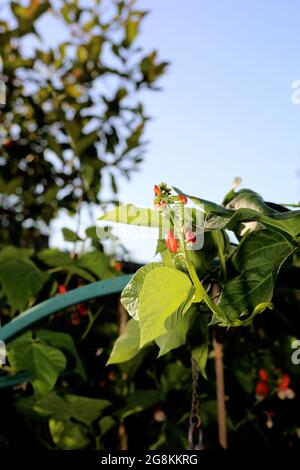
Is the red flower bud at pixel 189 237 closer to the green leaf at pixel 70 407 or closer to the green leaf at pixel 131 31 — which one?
the green leaf at pixel 70 407

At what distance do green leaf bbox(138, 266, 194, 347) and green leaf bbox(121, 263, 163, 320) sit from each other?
1.1 inches

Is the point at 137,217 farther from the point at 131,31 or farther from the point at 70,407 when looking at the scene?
the point at 131,31

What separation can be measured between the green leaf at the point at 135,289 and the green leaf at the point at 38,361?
37 cm

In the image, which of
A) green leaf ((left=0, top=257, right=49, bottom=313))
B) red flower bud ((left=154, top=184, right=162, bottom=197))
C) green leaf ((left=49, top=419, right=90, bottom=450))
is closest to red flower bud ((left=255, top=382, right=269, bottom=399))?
green leaf ((left=49, top=419, right=90, bottom=450))

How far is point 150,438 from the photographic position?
91 cm

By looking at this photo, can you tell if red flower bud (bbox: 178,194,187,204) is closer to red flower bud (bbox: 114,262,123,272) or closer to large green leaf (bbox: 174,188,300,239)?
large green leaf (bbox: 174,188,300,239)

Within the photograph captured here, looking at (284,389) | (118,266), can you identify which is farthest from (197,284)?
(284,389)

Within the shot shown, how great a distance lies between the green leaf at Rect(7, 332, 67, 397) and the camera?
718 millimetres

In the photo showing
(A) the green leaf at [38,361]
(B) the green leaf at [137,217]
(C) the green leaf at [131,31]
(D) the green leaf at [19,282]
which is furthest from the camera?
(C) the green leaf at [131,31]

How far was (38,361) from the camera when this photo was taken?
0.74m

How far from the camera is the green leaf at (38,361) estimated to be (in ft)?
2.36

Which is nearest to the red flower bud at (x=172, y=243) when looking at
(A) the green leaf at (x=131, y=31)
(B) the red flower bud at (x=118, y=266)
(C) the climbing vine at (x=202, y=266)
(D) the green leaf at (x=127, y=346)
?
(C) the climbing vine at (x=202, y=266)

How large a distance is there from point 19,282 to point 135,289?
481 mm
